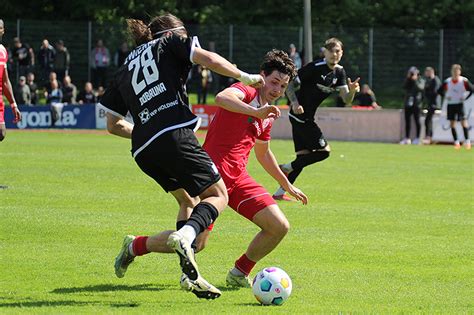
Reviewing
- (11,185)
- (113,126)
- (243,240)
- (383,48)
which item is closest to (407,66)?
(383,48)

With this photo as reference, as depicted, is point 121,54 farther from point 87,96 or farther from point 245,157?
point 245,157

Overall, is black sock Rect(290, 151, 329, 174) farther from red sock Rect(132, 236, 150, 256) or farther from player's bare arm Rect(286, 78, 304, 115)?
red sock Rect(132, 236, 150, 256)

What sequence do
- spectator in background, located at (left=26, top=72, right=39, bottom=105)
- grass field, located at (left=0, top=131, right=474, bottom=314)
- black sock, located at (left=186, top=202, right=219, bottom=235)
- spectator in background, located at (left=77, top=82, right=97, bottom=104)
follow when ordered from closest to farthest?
black sock, located at (left=186, top=202, right=219, bottom=235)
grass field, located at (left=0, top=131, right=474, bottom=314)
spectator in background, located at (left=77, top=82, right=97, bottom=104)
spectator in background, located at (left=26, top=72, right=39, bottom=105)

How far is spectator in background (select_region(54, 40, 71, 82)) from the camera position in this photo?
36.7m

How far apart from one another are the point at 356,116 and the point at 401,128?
140 centimetres

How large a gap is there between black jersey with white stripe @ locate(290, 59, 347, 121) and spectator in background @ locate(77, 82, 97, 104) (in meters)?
20.1

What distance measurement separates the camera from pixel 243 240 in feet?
36.0

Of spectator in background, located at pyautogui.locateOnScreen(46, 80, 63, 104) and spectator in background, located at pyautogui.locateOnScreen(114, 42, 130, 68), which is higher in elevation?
spectator in background, located at pyautogui.locateOnScreen(114, 42, 130, 68)

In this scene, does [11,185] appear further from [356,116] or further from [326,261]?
[356,116]

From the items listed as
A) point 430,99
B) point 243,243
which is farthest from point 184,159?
point 430,99

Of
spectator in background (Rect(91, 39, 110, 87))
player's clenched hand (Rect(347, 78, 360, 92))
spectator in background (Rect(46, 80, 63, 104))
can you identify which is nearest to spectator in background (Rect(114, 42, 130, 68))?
spectator in background (Rect(91, 39, 110, 87))

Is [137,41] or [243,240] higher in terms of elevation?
[137,41]

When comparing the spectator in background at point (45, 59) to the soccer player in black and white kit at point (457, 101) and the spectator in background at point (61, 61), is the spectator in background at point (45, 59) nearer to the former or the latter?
the spectator in background at point (61, 61)

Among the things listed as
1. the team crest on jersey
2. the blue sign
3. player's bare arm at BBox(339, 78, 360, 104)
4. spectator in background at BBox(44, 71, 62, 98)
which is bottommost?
the blue sign
